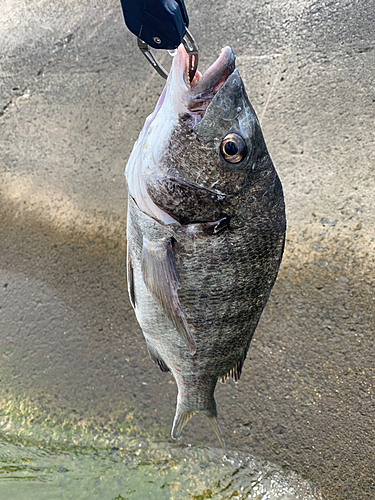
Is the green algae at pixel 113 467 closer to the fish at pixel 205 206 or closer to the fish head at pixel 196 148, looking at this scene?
the fish at pixel 205 206

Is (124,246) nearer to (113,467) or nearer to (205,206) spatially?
(113,467)

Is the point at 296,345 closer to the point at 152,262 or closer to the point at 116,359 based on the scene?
the point at 116,359

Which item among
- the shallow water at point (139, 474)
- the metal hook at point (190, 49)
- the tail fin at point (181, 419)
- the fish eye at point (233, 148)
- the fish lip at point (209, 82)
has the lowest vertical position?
the shallow water at point (139, 474)

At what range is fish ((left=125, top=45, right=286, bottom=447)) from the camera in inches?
40.3

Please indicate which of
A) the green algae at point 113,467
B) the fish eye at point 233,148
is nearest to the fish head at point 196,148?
the fish eye at point 233,148

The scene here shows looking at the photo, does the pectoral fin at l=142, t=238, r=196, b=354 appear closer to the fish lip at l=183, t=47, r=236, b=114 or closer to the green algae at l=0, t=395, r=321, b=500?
the fish lip at l=183, t=47, r=236, b=114

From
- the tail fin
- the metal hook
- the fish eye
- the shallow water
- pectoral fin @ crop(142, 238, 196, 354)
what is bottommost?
the shallow water

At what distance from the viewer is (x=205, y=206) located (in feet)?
3.62

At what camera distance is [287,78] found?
2.96m

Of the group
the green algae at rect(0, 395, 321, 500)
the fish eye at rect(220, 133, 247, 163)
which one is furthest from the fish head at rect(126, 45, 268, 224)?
the green algae at rect(0, 395, 321, 500)

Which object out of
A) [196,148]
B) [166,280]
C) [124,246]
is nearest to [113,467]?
[124,246]

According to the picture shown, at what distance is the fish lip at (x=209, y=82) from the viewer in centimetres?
→ 97

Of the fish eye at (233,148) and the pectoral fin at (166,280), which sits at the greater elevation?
the fish eye at (233,148)

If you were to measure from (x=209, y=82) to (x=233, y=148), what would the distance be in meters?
0.19
